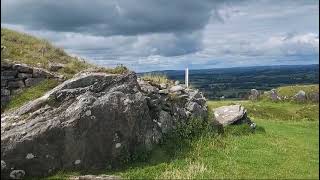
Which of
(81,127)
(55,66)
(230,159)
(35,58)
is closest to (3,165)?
(81,127)

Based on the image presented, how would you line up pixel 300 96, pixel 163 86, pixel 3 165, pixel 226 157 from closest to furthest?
pixel 3 165
pixel 226 157
pixel 163 86
pixel 300 96

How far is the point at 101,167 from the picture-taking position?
19.8m

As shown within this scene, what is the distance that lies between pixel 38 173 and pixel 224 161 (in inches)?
324

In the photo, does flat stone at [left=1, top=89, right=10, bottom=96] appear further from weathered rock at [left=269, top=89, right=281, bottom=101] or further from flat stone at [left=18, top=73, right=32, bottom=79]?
weathered rock at [left=269, top=89, right=281, bottom=101]

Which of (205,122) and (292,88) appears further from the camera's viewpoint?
(292,88)

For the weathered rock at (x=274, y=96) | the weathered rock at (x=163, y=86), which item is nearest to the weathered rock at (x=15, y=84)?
the weathered rock at (x=163, y=86)

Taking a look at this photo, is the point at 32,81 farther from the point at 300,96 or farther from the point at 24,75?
the point at 300,96

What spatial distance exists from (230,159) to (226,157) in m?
0.44

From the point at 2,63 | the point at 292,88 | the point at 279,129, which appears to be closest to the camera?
the point at 2,63

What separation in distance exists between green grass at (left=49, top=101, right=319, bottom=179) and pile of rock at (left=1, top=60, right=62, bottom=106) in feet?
16.5

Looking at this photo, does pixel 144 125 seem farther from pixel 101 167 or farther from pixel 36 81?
pixel 36 81

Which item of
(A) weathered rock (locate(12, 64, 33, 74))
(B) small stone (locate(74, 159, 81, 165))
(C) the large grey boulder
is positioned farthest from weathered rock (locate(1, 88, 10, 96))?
(B) small stone (locate(74, 159, 81, 165))

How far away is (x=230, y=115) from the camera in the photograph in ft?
107

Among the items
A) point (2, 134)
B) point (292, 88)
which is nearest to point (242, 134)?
point (2, 134)
